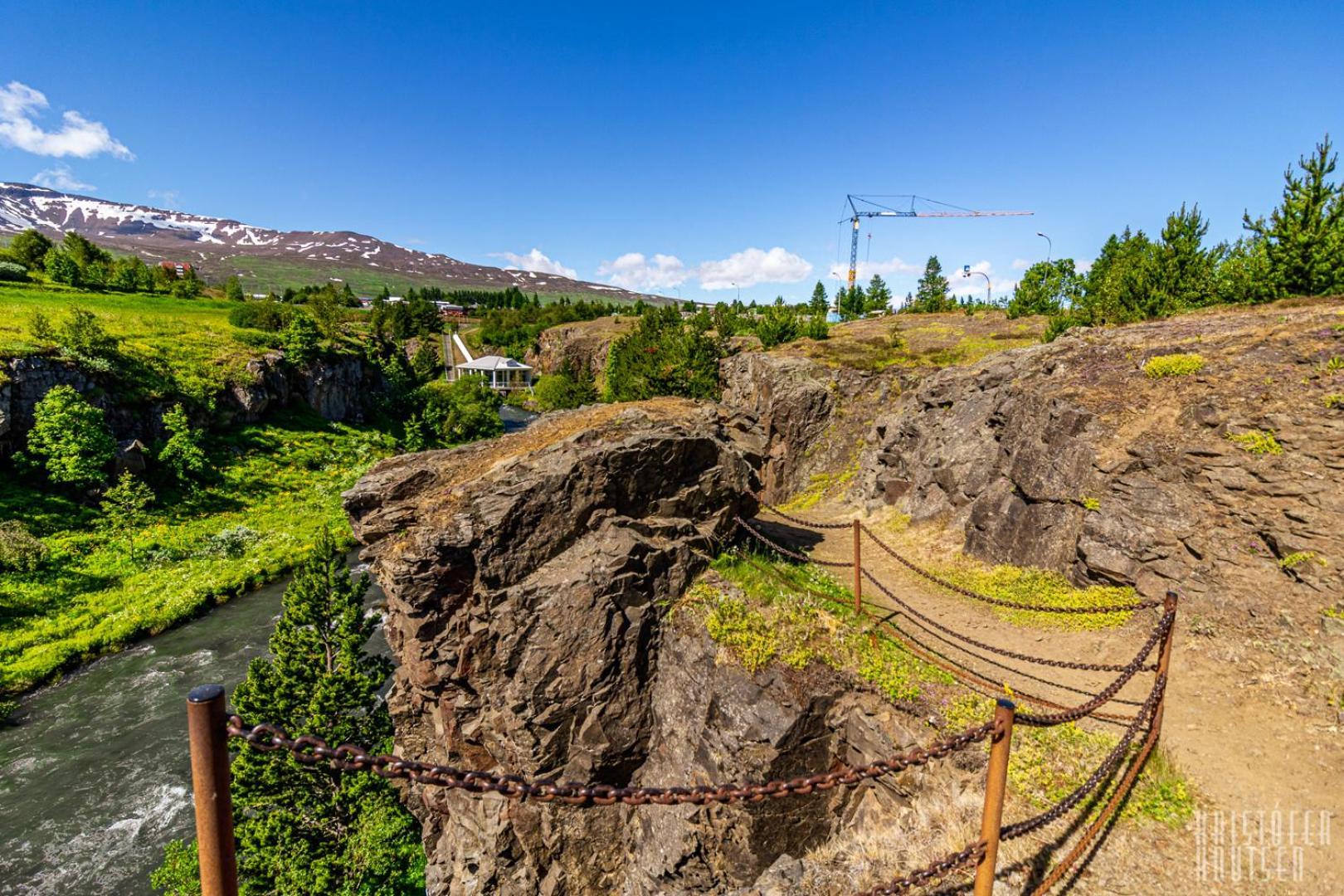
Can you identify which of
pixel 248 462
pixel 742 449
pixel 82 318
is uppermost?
pixel 82 318

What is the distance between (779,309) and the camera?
132 feet

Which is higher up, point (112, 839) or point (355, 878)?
point (355, 878)

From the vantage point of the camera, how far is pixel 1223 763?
8008 millimetres

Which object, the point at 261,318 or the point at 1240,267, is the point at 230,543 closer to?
the point at 261,318

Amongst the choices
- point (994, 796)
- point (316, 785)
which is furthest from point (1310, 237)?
point (316, 785)

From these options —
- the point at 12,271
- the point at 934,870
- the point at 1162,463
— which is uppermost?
the point at 12,271

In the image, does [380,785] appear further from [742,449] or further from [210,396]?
[210,396]

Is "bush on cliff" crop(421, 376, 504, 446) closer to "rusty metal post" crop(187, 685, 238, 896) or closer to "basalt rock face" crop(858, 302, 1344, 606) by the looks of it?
"basalt rock face" crop(858, 302, 1344, 606)

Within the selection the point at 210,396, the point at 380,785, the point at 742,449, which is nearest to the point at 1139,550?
the point at 742,449

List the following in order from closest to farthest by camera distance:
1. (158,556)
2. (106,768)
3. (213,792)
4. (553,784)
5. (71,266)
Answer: (213,792) → (553,784) → (106,768) → (158,556) → (71,266)

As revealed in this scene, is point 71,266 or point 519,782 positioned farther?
point 71,266

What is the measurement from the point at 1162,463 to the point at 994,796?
12485 mm

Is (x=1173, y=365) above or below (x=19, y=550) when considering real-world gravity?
above

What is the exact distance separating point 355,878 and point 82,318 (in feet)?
151
